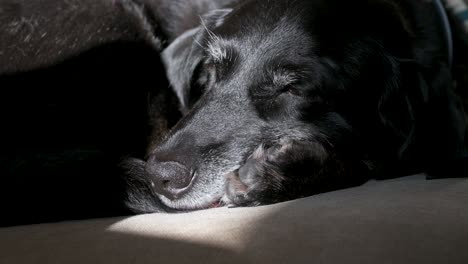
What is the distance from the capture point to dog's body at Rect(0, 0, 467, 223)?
1629 mm

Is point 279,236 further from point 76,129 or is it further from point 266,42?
point 76,129

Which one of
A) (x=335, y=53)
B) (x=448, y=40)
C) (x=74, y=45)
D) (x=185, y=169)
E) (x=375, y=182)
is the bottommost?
(x=375, y=182)

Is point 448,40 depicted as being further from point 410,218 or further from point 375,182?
point 410,218

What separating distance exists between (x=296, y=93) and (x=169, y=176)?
0.53 metres

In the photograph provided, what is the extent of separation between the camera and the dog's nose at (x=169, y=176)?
155cm

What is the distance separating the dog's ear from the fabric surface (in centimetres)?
97

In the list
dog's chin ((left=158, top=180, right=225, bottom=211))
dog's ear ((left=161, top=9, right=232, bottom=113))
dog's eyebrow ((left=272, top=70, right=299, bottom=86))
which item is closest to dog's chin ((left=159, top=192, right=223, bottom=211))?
dog's chin ((left=158, top=180, right=225, bottom=211))

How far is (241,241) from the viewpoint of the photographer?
3.55 feet

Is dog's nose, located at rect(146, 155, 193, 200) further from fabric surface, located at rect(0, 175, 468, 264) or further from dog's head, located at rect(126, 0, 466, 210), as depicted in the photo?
fabric surface, located at rect(0, 175, 468, 264)

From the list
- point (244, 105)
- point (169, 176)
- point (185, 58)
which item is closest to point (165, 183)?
point (169, 176)

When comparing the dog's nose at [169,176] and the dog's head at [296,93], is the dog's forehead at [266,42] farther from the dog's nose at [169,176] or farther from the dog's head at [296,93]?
the dog's nose at [169,176]

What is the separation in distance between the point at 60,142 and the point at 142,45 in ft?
2.47

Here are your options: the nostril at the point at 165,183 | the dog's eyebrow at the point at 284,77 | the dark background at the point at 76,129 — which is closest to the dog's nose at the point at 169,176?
the nostril at the point at 165,183

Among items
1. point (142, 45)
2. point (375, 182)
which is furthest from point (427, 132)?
point (142, 45)
